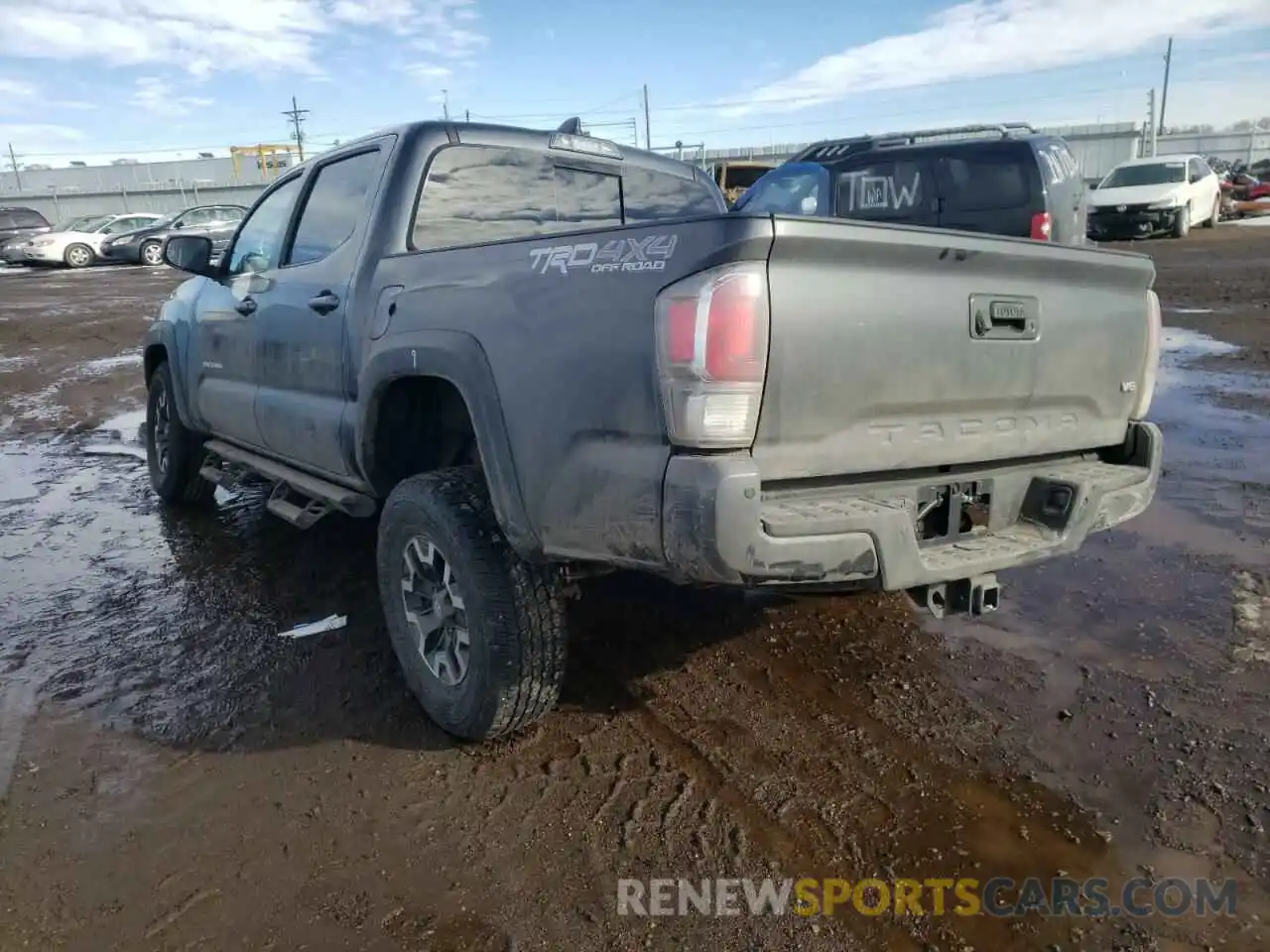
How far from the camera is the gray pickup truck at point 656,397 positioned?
7.41 feet

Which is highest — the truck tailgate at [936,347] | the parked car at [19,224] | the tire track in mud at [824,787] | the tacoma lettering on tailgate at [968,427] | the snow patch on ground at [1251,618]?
the parked car at [19,224]

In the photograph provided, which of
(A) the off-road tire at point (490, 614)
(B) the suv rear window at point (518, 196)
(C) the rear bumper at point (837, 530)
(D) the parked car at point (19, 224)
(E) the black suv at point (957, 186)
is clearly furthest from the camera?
(D) the parked car at point (19, 224)

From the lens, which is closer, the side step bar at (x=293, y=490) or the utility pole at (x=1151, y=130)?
the side step bar at (x=293, y=490)

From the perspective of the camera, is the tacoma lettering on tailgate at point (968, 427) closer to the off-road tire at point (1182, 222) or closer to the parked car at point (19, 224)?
the off-road tire at point (1182, 222)

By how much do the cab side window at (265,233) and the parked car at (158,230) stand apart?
21.9 meters

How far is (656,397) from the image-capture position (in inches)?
89.9

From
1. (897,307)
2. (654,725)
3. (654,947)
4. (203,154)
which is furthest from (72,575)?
(203,154)

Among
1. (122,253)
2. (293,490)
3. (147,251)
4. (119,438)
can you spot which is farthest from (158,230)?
(293,490)

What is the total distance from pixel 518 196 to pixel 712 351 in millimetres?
1957

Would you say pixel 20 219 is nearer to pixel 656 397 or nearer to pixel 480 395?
pixel 480 395

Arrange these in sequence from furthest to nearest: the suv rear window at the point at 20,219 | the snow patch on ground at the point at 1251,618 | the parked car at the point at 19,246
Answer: the suv rear window at the point at 20,219
the parked car at the point at 19,246
the snow patch on ground at the point at 1251,618

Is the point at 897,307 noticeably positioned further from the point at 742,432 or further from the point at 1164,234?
the point at 1164,234

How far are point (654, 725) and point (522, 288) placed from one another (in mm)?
1528

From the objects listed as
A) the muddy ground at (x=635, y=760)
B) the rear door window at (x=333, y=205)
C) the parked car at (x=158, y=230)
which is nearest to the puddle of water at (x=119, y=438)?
the muddy ground at (x=635, y=760)
